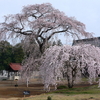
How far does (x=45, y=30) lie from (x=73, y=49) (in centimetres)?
624

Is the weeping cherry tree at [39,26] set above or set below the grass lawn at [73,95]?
above

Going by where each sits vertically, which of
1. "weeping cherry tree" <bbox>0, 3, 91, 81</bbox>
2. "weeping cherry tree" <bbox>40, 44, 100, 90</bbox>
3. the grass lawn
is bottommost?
the grass lawn

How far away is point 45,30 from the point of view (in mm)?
21594

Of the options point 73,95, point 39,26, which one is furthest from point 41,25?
point 73,95

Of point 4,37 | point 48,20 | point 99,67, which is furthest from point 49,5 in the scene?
point 99,67

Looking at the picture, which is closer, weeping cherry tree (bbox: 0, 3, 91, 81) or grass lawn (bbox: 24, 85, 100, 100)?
grass lawn (bbox: 24, 85, 100, 100)

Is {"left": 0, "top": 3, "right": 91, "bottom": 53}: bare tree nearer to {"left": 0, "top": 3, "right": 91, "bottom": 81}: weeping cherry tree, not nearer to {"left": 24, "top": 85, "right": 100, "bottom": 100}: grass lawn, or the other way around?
{"left": 0, "top": 3, "right": 91, "bottom": 81}: weeping cherry tree

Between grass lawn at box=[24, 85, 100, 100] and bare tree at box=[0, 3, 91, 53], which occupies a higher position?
bare tree at box=[0, 3, 91, 53]

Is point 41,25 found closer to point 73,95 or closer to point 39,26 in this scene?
point 39,26

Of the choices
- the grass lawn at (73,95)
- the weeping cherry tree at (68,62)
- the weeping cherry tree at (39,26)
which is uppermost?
the weeping cherry tree at (39,26)

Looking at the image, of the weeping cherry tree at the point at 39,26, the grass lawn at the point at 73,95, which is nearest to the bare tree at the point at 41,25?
the weeping cherry tree at the point at 39,26

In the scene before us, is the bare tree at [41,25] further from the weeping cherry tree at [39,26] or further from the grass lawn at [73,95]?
the grass lawn at [73,95]

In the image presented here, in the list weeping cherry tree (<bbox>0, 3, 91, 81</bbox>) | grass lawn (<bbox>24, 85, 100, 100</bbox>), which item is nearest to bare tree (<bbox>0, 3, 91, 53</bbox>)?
weeping cherry tree (<bbox>0, 3, 91, 81</bbox>)

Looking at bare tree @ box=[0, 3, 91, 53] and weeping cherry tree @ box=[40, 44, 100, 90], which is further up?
bare tree @ box=[0, 3, 91, 53]
